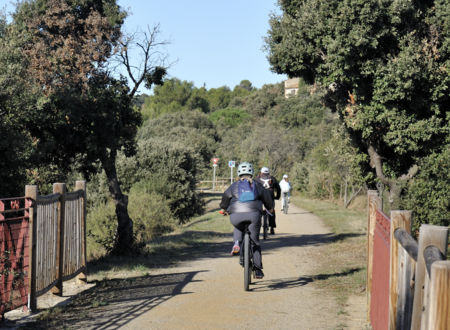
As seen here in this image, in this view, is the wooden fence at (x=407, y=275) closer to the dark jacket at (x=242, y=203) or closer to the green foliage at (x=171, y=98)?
the dark jacket at (x=242, y=203)

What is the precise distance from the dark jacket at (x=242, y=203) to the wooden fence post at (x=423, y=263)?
677 centimetres

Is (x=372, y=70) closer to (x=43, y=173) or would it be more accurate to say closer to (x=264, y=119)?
(x=43, y=173)

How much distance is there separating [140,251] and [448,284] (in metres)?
12.9

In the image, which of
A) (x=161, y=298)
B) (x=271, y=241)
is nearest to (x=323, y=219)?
(x=271, y=241)

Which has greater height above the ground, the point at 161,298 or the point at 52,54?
the point at 52,54

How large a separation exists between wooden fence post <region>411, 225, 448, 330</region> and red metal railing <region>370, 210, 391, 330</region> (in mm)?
2183

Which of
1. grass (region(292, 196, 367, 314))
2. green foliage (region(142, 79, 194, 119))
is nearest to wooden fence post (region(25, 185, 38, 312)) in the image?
grass (region(292, 196, 367, 314))

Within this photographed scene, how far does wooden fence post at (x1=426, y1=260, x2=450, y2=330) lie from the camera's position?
2.26m

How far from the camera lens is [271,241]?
17547mm

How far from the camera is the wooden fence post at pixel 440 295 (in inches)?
89.0

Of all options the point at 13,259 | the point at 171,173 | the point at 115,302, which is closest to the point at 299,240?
the point at 115,302

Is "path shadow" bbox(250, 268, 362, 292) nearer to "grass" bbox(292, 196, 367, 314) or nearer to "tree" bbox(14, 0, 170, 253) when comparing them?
"grass" bbox(292, 196, 367, 314)

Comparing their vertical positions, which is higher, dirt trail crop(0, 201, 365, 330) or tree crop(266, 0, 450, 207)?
tree crop(266, 0, 450, 207)

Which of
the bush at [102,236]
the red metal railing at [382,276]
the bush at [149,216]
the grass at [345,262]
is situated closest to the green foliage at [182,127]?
the bush at [149,216]
